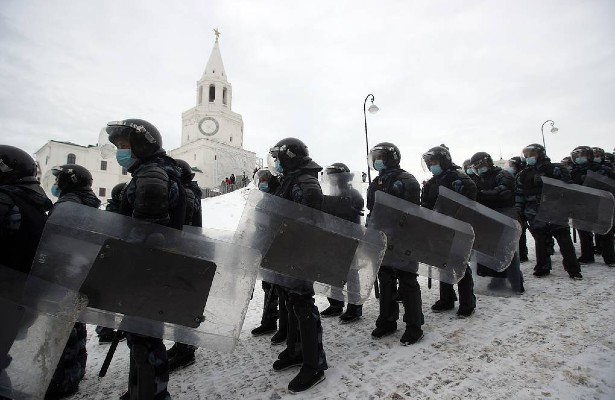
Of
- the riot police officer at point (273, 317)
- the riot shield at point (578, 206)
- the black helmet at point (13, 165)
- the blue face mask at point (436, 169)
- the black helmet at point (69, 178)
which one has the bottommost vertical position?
the riot police officer at point (273, 317)

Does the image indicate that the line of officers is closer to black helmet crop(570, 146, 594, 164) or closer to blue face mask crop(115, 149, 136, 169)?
blue face mask crop(115, 149, 136, 169)

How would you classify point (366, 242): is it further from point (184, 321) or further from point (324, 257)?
point (184, 321)

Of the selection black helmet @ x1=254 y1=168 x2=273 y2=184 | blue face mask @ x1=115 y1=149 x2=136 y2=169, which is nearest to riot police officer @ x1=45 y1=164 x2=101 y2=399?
blue face mask @ x1=115 y1=149 x2=136 y2=169

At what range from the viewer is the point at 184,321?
2.39 meters

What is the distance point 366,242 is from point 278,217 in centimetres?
98

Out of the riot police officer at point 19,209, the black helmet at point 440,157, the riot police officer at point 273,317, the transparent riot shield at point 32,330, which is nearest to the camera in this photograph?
the transparent riot shield at point 32,330

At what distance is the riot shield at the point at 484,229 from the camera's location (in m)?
4.41

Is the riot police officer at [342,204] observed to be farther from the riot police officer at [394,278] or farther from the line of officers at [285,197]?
the riot police officer at [394,278]

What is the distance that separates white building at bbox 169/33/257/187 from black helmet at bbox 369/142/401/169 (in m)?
43.3

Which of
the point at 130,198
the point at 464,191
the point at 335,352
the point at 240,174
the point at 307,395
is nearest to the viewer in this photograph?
the point at 130,198

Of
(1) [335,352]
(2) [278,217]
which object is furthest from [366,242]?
(1) [335,352]

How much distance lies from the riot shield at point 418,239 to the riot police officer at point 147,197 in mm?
2211

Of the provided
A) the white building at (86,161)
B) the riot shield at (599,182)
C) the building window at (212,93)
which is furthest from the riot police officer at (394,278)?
the building window at (212,93)

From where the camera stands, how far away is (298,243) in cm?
309
